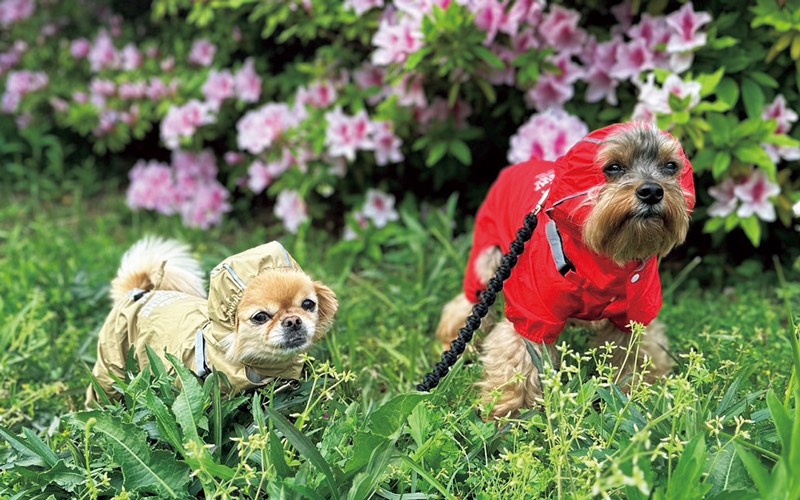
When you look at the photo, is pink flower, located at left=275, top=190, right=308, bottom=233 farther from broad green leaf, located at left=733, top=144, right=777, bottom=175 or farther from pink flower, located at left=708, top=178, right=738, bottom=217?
broad green leaf, located at left=733, top=144, right=777, bottom=175

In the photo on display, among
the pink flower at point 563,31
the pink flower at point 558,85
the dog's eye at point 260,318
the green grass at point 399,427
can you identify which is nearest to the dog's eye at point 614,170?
the green grass at point 399,427

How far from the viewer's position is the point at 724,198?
13.0 feet

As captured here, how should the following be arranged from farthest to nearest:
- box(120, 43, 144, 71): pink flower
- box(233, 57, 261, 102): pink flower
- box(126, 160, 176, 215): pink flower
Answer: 1. box(120, 43, 144, 71): pink flower
2. box(126, 160, 176, 215): pink flower
3. box(233, 57, 261, 102): pink flower

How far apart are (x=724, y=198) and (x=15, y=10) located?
6013 mm

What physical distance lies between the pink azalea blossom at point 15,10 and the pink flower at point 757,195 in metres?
6.02

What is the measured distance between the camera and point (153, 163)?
5.86 m

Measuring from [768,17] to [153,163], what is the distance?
13.8 ft

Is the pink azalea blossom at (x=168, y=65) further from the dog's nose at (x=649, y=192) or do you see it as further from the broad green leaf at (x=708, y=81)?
the dog's nose at (x=649, y=192)

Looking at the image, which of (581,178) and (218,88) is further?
(218,88)

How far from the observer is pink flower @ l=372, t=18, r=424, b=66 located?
13.3 ft

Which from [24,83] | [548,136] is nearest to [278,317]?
[548,136]

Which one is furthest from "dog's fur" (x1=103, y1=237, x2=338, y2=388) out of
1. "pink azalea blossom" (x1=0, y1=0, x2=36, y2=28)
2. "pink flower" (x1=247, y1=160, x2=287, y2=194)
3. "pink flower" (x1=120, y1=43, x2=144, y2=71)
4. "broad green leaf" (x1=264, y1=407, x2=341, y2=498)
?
"pink azalea blossom" (x1=0, y1=0, x2=36, y2=28)

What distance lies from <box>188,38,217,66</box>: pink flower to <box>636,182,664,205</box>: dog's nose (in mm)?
4049

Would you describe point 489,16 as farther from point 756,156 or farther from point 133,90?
point 133,90
